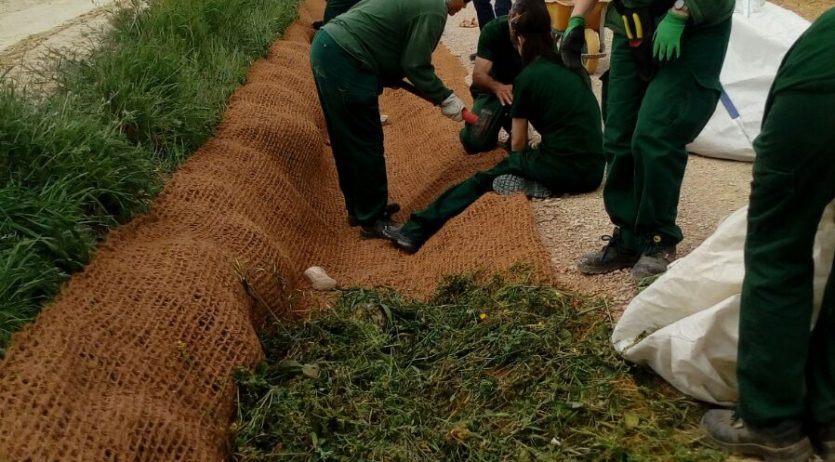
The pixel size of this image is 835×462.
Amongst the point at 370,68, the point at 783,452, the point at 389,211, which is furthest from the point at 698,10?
the point at 389,211

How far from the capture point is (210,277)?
3.12 meters

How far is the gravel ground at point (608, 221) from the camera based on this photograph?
3.31m

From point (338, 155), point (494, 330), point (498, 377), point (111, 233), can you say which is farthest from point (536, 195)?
point (111, 233)

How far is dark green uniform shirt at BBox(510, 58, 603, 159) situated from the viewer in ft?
13.6

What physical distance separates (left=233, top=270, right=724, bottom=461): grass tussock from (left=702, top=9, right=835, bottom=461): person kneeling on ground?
0.72 feet

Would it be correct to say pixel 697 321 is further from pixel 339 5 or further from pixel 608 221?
pixel 339 5

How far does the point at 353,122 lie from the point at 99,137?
1.38m

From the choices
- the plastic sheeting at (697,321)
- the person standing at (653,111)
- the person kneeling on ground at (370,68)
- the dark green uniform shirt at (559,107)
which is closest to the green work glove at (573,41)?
the dark green uniform shirt at (559,107)

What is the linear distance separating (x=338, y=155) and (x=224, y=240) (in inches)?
48.4

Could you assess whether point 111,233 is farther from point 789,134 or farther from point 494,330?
point 789,134

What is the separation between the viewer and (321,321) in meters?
3.35

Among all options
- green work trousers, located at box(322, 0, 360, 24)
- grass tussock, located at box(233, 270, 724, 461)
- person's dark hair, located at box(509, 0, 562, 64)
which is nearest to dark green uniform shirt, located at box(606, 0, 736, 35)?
person's dark hair, located at box(509, 0, 562, 64)

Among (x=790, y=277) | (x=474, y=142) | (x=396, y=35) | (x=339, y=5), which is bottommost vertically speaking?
(x=474, y=142)

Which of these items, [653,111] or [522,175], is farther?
[522,175]
